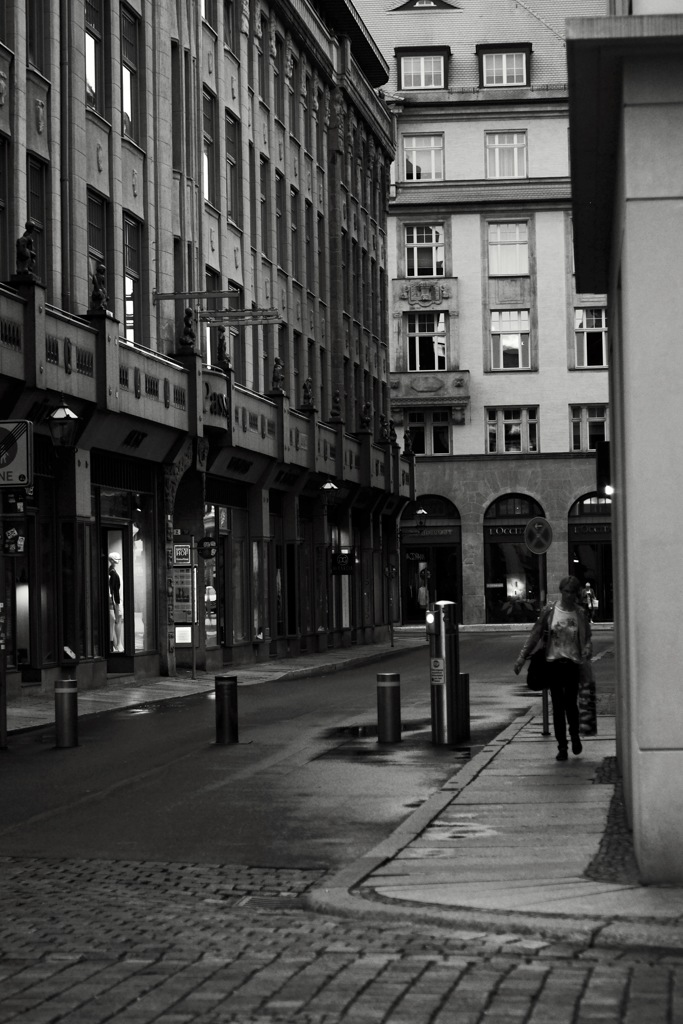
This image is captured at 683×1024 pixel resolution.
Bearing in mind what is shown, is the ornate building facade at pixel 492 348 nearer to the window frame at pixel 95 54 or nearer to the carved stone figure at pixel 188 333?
the carved stone figure at pixel 188 333

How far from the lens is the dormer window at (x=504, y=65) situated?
2803 inches

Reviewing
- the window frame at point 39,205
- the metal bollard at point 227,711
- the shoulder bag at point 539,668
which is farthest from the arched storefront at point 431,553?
the shoulder bag at point 539,668

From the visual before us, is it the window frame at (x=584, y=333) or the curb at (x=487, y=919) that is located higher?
the window frame at (x=584, y=333)

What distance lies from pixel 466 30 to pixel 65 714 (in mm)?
Result: 58890

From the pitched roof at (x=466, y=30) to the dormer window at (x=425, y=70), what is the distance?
0.31 m

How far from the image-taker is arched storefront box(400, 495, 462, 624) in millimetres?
68688

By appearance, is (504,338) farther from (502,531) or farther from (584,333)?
(502,531)

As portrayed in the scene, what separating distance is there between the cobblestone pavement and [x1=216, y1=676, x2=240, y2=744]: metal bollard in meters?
9.01

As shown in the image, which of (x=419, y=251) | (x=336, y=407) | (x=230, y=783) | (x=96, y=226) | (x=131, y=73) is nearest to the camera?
(x=230, y=783)

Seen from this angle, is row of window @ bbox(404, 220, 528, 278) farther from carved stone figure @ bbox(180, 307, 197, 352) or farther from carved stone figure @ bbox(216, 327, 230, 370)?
carved stone figure @ bbox(180, 307, 197, 352)

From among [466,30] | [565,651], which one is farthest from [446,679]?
[466,30]

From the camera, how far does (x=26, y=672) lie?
90.2 feet

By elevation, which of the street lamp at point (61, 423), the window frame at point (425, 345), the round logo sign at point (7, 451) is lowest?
the round logo sign at point (7, 451)

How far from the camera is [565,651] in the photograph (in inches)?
626
